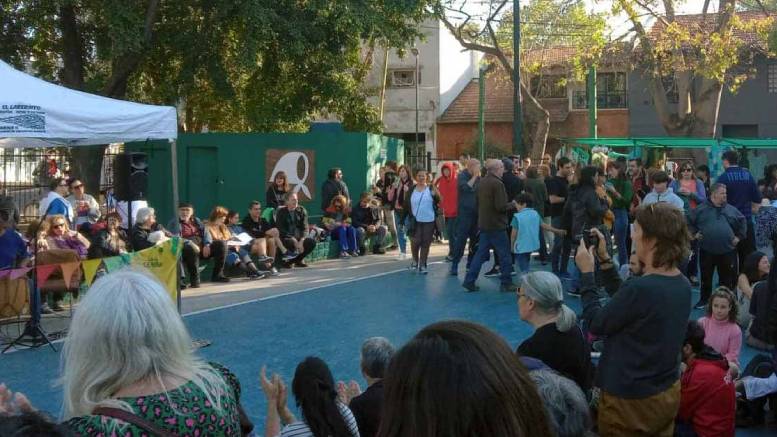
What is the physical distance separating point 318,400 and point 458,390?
2493 mm

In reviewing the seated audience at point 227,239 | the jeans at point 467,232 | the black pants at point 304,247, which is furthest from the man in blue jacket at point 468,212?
the seated audience at point 227,239

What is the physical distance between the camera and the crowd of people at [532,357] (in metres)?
1.85

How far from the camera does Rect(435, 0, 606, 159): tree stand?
97.9 feet

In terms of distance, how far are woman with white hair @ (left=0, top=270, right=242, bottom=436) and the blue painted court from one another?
4.18 m

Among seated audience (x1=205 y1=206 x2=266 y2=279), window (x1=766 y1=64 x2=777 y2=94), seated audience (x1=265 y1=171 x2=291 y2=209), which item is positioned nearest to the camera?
seated audience (x1=205 y1=206 x2=266 y2=279)

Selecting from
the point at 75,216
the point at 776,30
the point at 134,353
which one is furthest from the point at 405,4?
the point at 134,353

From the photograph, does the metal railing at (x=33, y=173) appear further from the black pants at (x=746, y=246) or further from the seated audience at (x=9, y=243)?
the black pants at (x=746, y=246)

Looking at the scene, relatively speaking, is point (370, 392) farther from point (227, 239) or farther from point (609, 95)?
point (609, 95)

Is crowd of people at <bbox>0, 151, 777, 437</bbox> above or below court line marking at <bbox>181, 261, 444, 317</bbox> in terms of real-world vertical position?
above

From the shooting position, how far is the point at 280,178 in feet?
56.5

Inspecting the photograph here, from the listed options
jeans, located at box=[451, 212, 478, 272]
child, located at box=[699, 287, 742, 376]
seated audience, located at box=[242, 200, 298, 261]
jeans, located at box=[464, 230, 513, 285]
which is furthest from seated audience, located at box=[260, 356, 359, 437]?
seated audience, located at box=[242, 200, 298, 261]

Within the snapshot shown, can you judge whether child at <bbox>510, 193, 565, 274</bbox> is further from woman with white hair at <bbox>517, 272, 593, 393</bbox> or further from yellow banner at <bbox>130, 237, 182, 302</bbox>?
woman with white hair at <bbox>517, 272, 593, 393</bbox>

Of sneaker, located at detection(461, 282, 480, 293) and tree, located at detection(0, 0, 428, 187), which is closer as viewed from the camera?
sneaker, located at detection(461, 282, 480, 293)

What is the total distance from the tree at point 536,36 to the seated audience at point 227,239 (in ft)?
41.5
